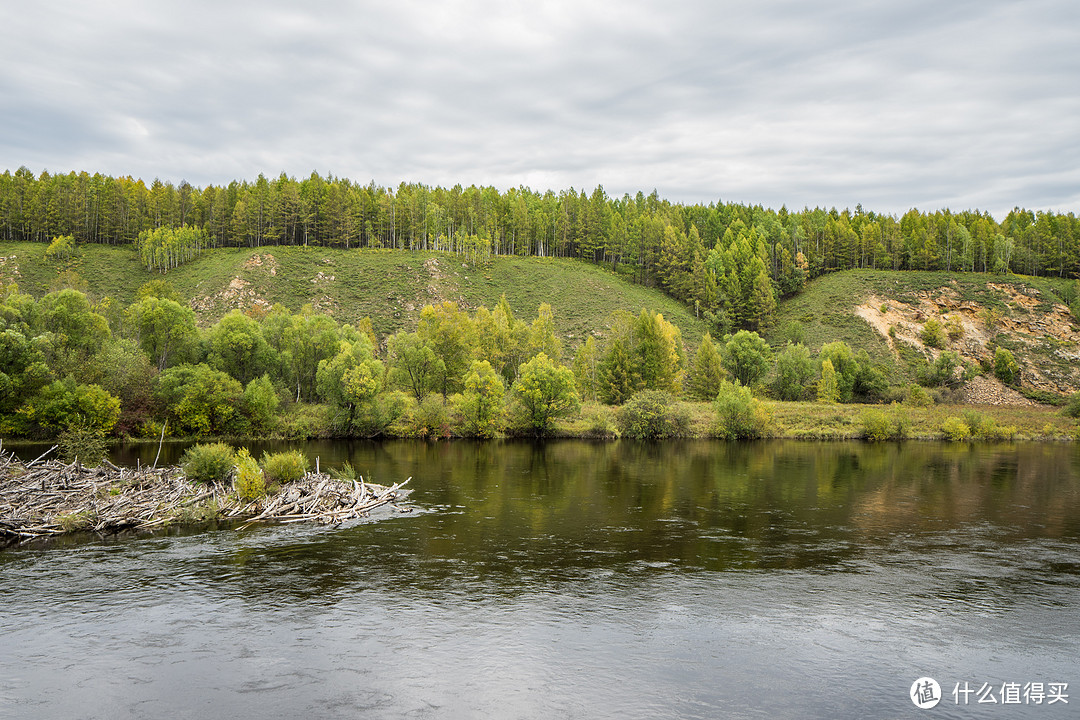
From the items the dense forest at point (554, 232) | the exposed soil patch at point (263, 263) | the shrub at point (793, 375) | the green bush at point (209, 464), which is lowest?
the green bush at point (209, 464)

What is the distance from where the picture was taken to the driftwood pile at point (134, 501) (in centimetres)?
2891

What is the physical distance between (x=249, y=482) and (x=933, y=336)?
13108cm

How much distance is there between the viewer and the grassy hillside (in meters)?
119

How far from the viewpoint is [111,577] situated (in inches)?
928

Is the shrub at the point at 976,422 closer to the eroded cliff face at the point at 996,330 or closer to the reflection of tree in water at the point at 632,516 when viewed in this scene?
the reflection of tree in water at the point at 632,516

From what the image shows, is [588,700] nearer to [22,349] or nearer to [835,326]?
[22,349]

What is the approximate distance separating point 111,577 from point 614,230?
489 feet

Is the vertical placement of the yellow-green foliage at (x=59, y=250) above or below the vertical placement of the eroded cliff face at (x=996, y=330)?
above

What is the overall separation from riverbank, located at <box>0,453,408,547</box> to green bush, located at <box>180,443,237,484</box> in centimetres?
55

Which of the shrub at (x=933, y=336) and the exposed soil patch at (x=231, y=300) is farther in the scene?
the shrub at (x=933, y=336)

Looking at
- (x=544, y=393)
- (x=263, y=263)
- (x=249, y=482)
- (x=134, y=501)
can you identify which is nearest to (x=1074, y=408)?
(x=544, y=393)

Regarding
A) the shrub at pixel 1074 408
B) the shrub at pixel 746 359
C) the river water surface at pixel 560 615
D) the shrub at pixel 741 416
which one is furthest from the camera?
the shrub at pixel 746 359

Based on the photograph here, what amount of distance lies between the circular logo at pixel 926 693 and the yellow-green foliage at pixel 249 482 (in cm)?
2946

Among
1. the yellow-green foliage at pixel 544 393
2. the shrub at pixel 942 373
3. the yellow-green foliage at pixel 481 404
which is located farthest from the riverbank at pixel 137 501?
the shrub at pixel 942 373
